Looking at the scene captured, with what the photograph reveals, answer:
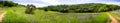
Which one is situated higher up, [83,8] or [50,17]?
[83,8]

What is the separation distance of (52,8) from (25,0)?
1.38 feet

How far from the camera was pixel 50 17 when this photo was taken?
410cm

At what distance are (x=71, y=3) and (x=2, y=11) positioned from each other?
1025 millimetres

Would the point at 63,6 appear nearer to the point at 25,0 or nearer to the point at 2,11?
the point at 25,0

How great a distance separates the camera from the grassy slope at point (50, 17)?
161 inches

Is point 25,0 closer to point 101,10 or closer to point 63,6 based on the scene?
point 63,6

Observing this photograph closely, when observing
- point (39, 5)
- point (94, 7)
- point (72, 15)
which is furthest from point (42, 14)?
point (94, 7)

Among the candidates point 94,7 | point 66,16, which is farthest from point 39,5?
point 94,7

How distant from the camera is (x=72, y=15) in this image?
4.14 metres

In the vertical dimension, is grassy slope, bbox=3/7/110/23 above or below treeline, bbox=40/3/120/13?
below

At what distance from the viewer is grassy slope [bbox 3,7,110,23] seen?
4086mm

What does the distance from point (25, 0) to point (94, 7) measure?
1.03 metres

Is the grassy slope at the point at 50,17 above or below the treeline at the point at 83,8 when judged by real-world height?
below

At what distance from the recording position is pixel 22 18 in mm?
4090
